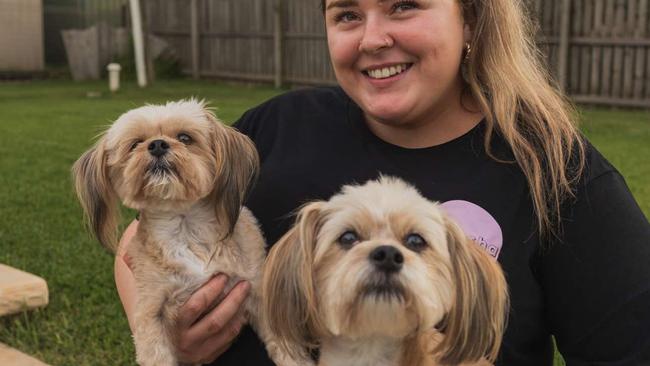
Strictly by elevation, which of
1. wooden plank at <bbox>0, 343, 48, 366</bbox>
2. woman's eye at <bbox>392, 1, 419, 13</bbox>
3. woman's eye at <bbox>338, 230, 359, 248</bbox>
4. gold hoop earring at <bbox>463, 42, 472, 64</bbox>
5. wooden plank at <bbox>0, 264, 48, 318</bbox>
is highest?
woman's eye at <bbox>392, 1, 419, 13</bbox>

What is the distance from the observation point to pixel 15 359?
4.15 metres

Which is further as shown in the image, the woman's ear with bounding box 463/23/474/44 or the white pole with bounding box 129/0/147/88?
the white pole with bounding box 129/0/147/88

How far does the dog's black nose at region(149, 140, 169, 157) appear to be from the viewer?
2650 mm

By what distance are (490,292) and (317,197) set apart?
0.82 meters

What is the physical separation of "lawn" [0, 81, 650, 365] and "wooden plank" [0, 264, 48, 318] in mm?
92

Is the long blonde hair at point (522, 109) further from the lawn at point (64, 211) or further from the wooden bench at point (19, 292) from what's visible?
the wooden bench at point (19, 292)

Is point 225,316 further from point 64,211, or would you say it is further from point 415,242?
point 64,211

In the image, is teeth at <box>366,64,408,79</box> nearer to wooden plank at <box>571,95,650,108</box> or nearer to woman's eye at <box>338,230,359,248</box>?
woman's eye at <box>338,230,359,248</box>

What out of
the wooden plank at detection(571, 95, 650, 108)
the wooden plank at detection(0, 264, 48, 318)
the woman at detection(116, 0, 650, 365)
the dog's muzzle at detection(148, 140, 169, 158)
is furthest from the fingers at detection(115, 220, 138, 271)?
the wooden plank at detection(571, 95, 650, 108)

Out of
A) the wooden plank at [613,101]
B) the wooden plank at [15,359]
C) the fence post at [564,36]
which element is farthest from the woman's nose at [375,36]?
the fence post at [564,36]

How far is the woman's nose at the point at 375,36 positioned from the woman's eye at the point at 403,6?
6cm

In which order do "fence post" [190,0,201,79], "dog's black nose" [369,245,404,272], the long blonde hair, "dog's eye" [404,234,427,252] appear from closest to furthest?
1. "dog's black nose" [369,245,404,272]
2. "dog's eye" [404,234,427,252]
3. the long blonde hair
4. "fence post" [190,0,201,79]

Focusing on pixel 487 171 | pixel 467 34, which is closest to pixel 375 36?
pixel 467 34

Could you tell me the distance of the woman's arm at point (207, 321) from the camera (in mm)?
2664
